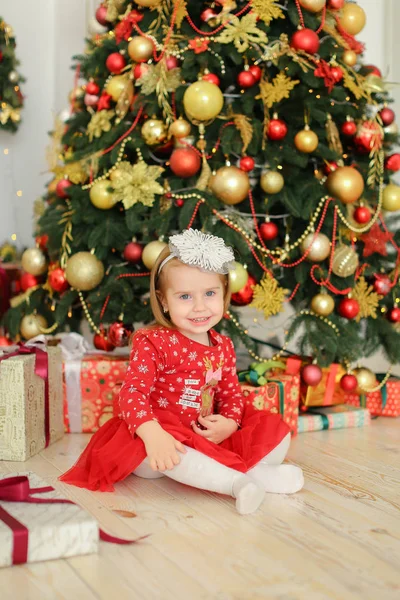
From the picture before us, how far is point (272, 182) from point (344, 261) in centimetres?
38

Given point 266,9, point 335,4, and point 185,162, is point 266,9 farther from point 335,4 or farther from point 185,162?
point 185,162

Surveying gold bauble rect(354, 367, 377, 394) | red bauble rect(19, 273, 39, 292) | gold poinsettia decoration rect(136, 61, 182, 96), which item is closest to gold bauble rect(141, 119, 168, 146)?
gold poinsettia decoration rect(136, 61, 182, 96)

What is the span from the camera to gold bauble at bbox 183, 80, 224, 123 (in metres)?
2.39

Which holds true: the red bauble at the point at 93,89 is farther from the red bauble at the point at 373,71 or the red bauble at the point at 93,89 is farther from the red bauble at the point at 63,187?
the red bauble at the point at 373,71

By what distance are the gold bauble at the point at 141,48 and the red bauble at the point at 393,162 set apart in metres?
0.96

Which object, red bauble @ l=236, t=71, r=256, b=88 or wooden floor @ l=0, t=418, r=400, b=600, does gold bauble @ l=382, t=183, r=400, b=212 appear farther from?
wooden floor @ l=0, t=418, r=400, b=600

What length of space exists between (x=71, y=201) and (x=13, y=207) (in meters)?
1.55

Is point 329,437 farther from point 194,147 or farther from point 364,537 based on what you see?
point 194,147

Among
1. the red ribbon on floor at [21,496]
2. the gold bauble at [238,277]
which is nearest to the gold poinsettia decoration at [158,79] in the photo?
the gold bauble at [238,277]

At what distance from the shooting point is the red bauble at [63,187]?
268 cm

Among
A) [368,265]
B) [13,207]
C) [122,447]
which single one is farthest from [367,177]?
[13,207]

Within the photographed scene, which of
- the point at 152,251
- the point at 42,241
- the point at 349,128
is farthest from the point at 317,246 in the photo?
the point at 42,241

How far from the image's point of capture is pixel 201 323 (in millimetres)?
1907

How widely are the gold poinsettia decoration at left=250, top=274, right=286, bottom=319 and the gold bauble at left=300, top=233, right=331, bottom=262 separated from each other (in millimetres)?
162
